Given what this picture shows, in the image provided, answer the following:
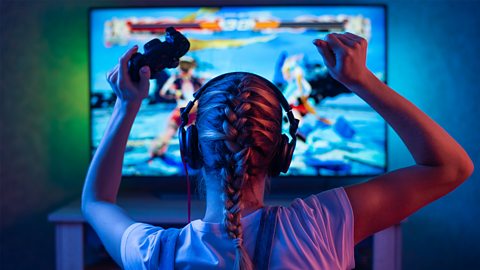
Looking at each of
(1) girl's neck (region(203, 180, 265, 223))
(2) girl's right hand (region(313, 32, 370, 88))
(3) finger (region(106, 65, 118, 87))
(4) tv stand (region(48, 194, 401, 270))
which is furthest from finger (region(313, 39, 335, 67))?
(4) tv stand (region(48, 194, 401, 270))

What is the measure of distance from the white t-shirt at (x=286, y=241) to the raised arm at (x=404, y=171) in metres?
0.03

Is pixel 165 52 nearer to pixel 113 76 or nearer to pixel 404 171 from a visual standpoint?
pixel 113 76

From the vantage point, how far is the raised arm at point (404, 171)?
0.83 metres

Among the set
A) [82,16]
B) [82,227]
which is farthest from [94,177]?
[82,16]

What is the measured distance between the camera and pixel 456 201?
8.54ft

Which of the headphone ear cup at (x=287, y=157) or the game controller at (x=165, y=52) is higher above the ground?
the game controller at (x=165, y=52)

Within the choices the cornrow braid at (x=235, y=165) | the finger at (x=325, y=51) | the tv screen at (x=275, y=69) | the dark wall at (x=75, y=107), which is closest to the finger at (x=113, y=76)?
the cornrow braid at (x=235, y=165)

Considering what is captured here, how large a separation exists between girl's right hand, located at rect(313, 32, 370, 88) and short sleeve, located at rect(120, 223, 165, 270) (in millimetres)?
378

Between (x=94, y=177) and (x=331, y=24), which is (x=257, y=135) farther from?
(x=331, y=24)

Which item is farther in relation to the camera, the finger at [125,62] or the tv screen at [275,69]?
the tv screen at [275,69]

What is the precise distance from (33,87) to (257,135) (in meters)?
2.15

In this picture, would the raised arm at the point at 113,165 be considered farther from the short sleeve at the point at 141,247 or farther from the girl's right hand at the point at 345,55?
the girl's right hand at the point at 345,55

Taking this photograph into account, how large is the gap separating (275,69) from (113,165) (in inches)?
58.9

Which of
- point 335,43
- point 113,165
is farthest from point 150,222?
point 335,43
